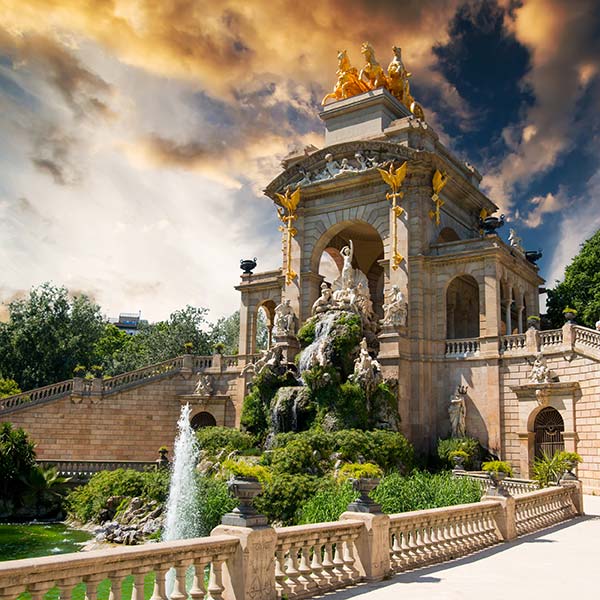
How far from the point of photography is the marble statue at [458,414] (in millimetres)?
27578

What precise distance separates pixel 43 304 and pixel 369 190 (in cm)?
2497

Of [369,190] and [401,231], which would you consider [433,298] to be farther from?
[369,190]

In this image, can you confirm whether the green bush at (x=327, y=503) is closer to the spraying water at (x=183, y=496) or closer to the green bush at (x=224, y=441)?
the spraying water at (x=183, y=496)

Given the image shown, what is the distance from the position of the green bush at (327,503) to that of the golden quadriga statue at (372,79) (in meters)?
23.1

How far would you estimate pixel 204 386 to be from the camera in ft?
114

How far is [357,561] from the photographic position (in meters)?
9.98

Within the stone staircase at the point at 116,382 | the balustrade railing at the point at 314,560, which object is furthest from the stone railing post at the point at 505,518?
the stone staircase at the point at 116,382

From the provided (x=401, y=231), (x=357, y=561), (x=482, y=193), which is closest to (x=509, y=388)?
(x=401, y=231)

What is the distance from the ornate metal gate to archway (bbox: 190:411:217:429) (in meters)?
16.2

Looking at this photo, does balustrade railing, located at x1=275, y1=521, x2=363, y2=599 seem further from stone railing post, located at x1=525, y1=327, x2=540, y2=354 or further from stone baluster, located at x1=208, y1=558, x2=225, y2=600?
stone railing post, located at x1=525, y1=327, x2=540, y2=354

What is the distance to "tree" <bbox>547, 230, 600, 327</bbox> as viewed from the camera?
35469 millimetres

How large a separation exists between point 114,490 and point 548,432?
1678cm

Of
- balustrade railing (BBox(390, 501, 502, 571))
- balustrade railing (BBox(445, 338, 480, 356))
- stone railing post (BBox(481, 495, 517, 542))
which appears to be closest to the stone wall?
balustrade railing (BBox(445, 338, 480, 356))

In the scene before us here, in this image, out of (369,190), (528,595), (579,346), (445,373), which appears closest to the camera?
(528,595)
